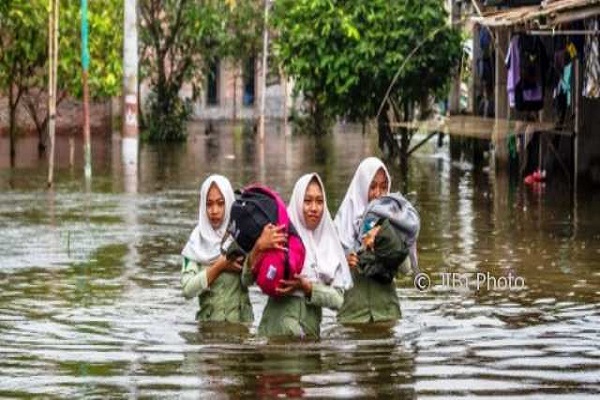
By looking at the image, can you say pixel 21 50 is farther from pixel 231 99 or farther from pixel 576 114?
pixel 231 99

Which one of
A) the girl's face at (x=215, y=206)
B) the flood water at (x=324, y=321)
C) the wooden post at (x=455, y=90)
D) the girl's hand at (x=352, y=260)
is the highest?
the wooden post at (x=455, y=90)

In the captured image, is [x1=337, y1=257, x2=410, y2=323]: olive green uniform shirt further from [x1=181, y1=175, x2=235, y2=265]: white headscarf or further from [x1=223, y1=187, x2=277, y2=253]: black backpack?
[x1=223, y1=187, x2=277, y2=253]: black backpack

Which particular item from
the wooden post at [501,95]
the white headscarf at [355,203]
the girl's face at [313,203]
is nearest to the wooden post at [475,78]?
the wooden post at [501,95]

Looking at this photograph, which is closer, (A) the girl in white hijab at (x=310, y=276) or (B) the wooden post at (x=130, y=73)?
(A) the girl in white hijab at (x=310, y=276)

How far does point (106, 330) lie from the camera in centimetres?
1215

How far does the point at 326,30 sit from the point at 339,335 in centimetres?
2189

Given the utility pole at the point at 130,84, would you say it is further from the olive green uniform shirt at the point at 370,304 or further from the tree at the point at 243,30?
the tree at the point at 243,30

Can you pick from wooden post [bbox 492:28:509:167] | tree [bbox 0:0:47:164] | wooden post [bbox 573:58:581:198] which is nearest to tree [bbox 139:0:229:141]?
tree [bbox 0:0:47:164]

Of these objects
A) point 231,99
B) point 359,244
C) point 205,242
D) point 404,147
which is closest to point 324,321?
point 359,244

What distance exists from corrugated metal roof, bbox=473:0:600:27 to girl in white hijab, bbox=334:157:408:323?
28.3ft

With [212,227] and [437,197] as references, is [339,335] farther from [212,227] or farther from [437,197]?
[437,197]

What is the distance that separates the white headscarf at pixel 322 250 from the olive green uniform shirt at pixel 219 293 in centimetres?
64

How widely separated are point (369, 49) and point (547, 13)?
11.8 meters

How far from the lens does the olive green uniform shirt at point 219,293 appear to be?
11258 mm
